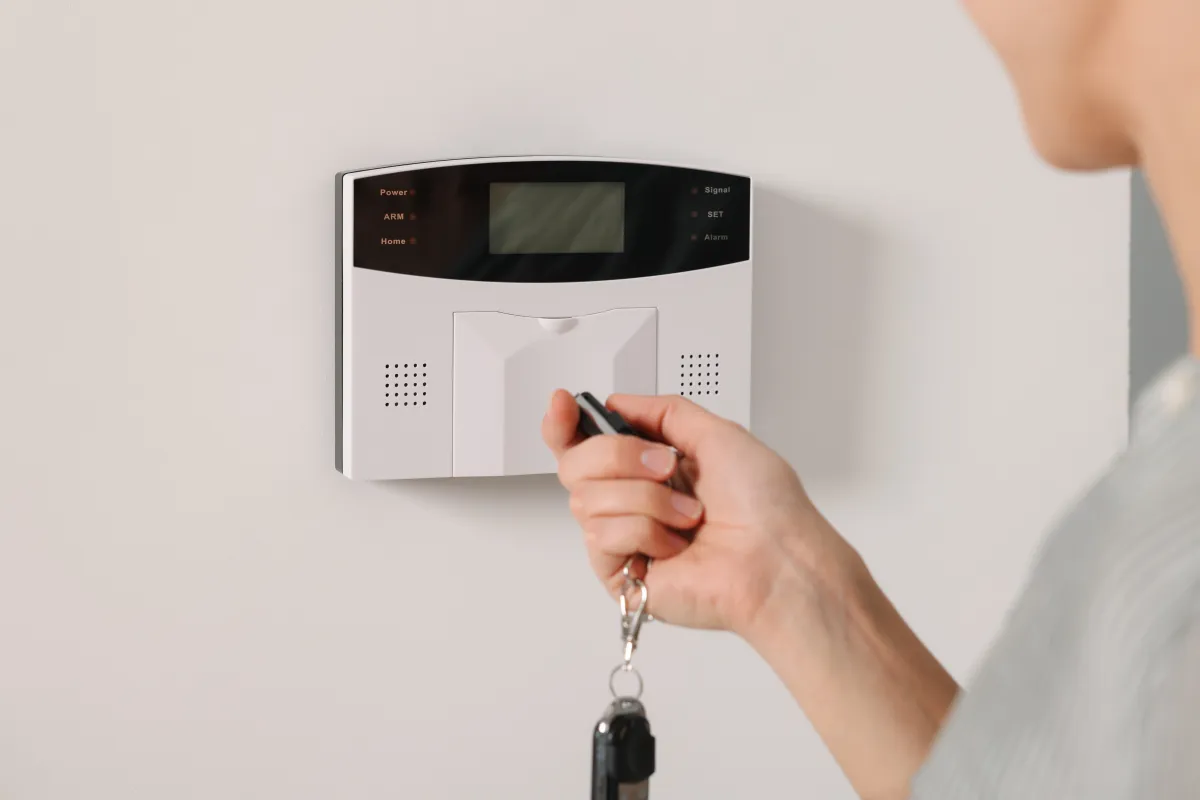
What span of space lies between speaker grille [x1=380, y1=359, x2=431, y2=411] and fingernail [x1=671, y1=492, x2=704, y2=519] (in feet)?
0.96

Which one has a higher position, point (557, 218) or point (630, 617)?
point (557, 218)

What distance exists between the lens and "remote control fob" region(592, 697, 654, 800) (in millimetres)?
632

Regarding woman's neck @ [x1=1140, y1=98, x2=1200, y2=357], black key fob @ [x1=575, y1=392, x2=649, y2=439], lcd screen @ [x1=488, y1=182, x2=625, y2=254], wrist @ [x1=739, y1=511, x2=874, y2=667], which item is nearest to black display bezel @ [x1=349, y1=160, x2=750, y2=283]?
lcd screen @ [x1=488, y1=182, x2=625, y2=254]

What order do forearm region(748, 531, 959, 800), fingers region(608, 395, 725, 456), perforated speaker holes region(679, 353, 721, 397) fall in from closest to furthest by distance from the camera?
forearm region(748, 531, 959, 800), fingers region(608, 395, 725, 456), perforated speaker holes region(679, 353, 721, 397)

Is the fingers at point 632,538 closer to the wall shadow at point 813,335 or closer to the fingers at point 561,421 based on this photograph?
the fingers at point 561,421

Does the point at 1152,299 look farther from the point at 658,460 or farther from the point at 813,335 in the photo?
the point at 658,460

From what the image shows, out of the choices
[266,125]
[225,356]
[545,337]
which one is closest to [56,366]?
[225,356]

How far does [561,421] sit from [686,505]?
89mm

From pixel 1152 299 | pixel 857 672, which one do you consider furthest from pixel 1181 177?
pixel 1152 299

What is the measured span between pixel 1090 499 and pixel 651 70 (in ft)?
2.33

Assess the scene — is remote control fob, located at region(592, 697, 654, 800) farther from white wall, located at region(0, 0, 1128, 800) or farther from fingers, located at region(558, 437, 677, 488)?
white wall, located at region(0, 0, 1128, 800)

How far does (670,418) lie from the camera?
0.73m

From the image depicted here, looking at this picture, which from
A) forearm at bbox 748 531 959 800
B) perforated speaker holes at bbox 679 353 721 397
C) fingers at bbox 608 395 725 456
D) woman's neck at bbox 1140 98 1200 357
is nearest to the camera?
woman's neck at bbox 1140 98 1200 357

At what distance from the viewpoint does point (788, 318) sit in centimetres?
106
